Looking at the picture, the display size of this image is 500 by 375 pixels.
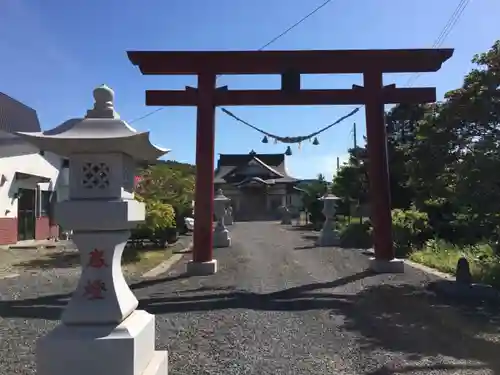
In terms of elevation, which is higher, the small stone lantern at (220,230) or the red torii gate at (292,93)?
the red torii gate at (292,93)

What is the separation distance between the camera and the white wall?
19641 mm

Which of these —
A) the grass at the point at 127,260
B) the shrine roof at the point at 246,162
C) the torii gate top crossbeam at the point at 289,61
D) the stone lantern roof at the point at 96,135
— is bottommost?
the grass at the point at 127,260

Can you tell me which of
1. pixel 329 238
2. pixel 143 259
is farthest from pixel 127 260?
pixel 329 238

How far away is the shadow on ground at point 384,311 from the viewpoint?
5.71 meters

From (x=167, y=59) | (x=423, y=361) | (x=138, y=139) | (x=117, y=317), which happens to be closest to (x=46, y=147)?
(x=138, y=139)

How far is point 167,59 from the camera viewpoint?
11.2m

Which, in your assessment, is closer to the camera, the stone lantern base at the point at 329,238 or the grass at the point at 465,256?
the grass at the point at 465,256

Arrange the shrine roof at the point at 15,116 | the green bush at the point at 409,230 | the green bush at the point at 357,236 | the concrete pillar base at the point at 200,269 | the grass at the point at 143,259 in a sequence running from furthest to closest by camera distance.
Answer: the shrine roof at the point at 15,116 → the green bush at the point at 357,236 → the green bush at the point at 409,230 → the grass at the point at 143,259 → the concrete pillar base at the point at 200,269

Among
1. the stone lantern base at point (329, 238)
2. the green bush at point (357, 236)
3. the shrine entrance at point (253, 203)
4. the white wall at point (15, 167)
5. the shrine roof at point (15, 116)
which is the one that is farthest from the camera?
the shrine entrance at point (253, 203)

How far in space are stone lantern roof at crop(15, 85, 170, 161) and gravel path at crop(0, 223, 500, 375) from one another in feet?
7.58

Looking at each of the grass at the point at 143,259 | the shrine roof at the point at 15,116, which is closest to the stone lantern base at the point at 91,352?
the grass at the point at 143,259

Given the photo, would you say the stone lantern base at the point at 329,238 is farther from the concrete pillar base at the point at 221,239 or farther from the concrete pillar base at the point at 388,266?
the concrete pillar base at the point at 388,266

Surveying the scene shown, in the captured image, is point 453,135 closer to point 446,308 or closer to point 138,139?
point 446,308

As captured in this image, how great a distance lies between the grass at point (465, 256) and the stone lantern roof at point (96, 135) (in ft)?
27.0
